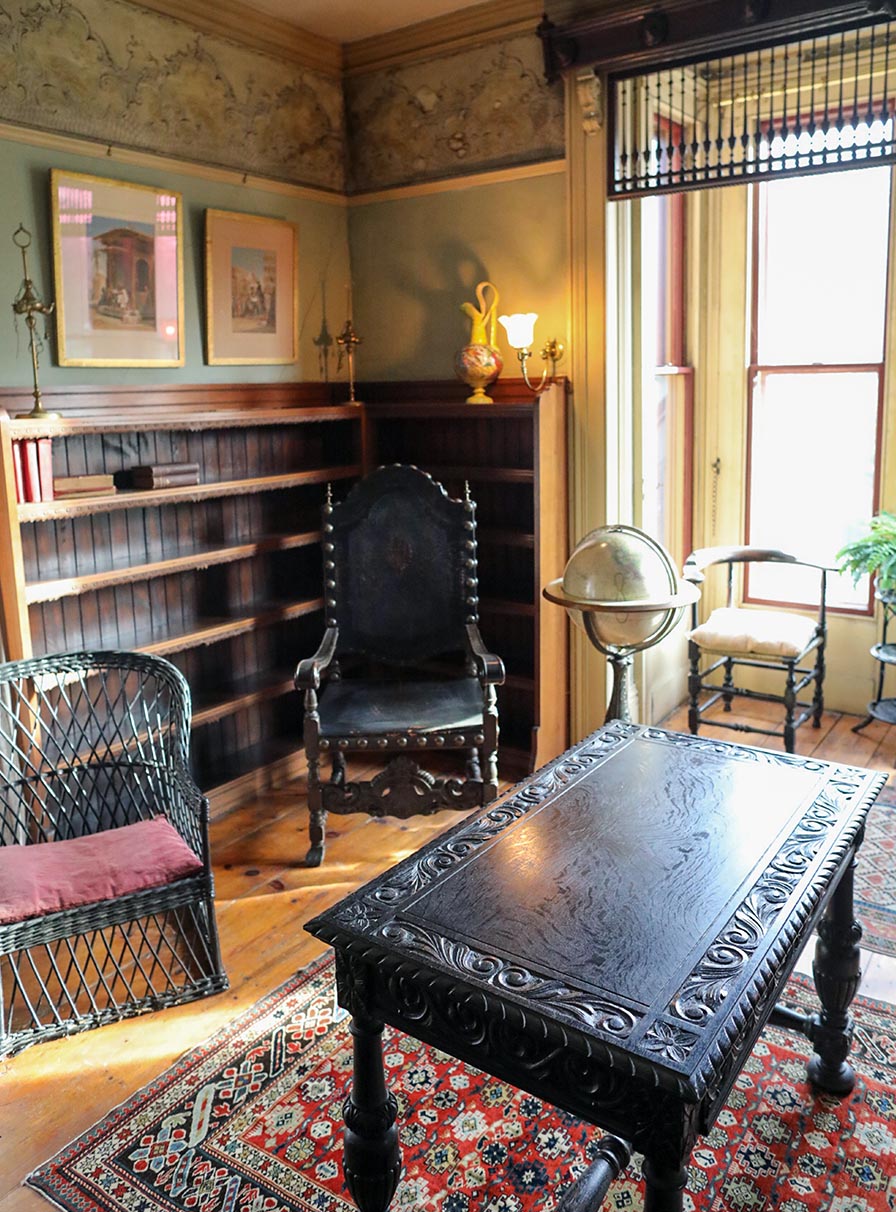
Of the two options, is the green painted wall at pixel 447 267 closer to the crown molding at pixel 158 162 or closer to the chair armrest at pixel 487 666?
the crown molding at pixel 158 162

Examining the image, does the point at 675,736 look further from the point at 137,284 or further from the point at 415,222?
the point at 415,222

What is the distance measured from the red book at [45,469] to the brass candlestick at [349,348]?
1.74m

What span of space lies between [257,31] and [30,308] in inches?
71.5

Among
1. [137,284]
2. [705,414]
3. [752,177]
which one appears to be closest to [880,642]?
[705,414]

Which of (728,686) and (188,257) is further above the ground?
(188,257)

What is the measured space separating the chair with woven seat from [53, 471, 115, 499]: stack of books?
2.56 meters

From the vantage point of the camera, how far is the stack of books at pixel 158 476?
3848 mm

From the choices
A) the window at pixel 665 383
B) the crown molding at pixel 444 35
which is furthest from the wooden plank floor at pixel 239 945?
the crown molding at pixel 444 35

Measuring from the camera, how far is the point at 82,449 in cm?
381

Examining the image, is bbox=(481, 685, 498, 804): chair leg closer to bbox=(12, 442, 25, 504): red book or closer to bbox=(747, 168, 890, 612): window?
bbox=(12, 442, 25, 504): red book

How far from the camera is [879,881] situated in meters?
3.66

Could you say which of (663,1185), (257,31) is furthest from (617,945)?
(257,31)

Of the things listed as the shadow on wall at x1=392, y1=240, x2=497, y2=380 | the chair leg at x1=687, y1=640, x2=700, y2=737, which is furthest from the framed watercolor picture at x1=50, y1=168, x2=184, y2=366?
the chair leg at x1=687, y1=640, x2=700, y2=737

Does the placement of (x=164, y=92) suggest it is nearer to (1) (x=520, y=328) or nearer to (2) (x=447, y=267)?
(2) (x=447, y=267)
